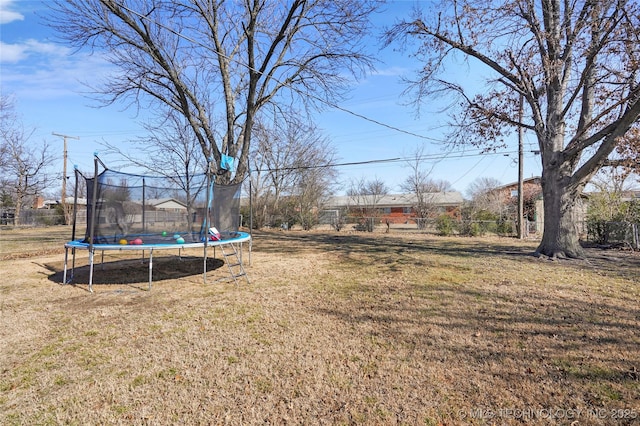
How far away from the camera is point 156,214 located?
19.7ft

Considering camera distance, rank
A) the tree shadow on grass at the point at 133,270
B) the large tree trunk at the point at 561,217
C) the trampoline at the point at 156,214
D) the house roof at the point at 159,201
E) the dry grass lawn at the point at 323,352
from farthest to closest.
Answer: the large tree trunk at the point at 561,217 < the house roof at the point at 159,201 < the tree shadow on grass at the point at 133,270 < the trampoline at the point at 156,214 < the dry grass lawn at the point at 323,352

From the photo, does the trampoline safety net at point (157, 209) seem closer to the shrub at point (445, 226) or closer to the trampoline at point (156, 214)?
the trampoline at point (156, 214)

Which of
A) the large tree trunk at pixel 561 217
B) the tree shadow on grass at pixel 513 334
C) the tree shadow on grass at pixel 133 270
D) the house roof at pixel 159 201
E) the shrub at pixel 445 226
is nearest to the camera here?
the tree shadow on grass at pixel 513 334

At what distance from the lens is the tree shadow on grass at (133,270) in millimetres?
5505

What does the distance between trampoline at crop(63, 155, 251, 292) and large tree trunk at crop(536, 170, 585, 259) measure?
7.50 m

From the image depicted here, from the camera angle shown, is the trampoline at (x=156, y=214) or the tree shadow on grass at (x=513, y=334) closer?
the tree shadow on grass at (x=513, y=334)

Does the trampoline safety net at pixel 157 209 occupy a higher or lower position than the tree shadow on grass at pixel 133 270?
higher

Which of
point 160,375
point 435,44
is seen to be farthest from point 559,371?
point 435,44

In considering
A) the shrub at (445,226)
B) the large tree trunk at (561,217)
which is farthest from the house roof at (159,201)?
the shrub at (445,226)

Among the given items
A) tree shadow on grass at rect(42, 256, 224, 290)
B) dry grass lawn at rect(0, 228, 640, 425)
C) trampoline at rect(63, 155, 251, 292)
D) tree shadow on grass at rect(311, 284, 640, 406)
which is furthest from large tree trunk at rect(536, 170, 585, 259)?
tree shadow on grass at rect(42, 256, 224, 290)

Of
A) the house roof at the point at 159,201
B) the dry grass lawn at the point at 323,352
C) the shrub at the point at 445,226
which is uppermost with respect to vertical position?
the house roof at the point at 159,201

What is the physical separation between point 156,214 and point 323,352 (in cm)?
472

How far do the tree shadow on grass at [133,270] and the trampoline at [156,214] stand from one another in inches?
8.4

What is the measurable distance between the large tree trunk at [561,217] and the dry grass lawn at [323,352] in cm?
244
